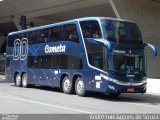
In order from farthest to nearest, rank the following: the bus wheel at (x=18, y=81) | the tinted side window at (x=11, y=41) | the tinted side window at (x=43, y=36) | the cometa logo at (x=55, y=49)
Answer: the tinted side window at (x=11, y=41), the bus wheel at (x=18, y=81), the tinted side window at (x=43, y=36), the cometa logo at (x=55, y=49)

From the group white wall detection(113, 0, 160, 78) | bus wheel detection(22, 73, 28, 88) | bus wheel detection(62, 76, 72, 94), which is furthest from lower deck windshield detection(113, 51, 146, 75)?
white wall detection(113, 0, 160, 78)

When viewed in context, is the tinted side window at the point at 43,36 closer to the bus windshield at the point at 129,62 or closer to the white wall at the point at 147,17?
the bus windshield at the point at 129,62

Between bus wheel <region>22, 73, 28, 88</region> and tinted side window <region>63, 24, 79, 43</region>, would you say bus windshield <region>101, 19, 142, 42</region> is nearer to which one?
tinted side window <region>63, 24, 79, 43</region>

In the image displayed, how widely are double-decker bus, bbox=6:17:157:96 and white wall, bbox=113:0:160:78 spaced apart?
45.5 feet

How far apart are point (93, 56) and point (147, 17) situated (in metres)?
20.6

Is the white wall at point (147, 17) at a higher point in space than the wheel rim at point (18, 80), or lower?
higher

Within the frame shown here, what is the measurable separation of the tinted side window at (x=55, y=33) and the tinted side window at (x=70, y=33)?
1.88 feet

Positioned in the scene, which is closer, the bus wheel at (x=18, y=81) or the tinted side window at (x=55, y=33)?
the tinted side window at (x=55, y=33)

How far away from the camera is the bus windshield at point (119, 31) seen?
18516 mm

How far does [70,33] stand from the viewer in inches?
822

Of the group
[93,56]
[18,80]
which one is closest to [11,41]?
[18,80]

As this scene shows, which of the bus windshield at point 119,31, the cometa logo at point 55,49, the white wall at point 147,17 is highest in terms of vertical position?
the white wall at point 147,17

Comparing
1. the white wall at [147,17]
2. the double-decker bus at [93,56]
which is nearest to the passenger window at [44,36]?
the double-decker bus at [93,56]

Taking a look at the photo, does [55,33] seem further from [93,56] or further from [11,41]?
[11,41]
